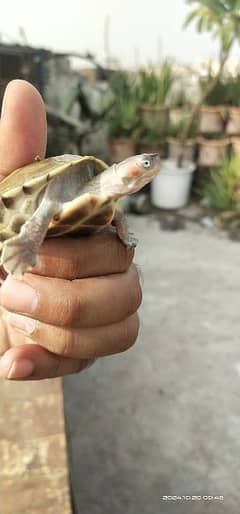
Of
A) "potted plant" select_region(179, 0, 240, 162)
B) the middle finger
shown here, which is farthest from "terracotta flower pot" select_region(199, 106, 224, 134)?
the middle finger

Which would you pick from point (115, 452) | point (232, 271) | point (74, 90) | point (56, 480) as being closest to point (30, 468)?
point (56, 480)

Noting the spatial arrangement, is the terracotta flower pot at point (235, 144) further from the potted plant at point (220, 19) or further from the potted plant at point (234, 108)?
the potted plant at point (220, 19)

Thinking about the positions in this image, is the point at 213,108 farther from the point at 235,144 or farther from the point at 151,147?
the point at 151,147

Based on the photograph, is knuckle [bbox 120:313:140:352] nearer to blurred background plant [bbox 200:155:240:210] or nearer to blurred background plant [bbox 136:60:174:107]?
blurred background plant [bbox 200:155:240:210]

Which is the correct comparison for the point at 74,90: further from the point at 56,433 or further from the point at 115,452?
the point at 56,433

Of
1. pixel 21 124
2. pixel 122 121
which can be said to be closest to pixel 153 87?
pixel 122 121

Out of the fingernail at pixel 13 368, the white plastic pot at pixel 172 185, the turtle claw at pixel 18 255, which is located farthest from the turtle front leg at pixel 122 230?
the white plastic pot at pixel 172 185
